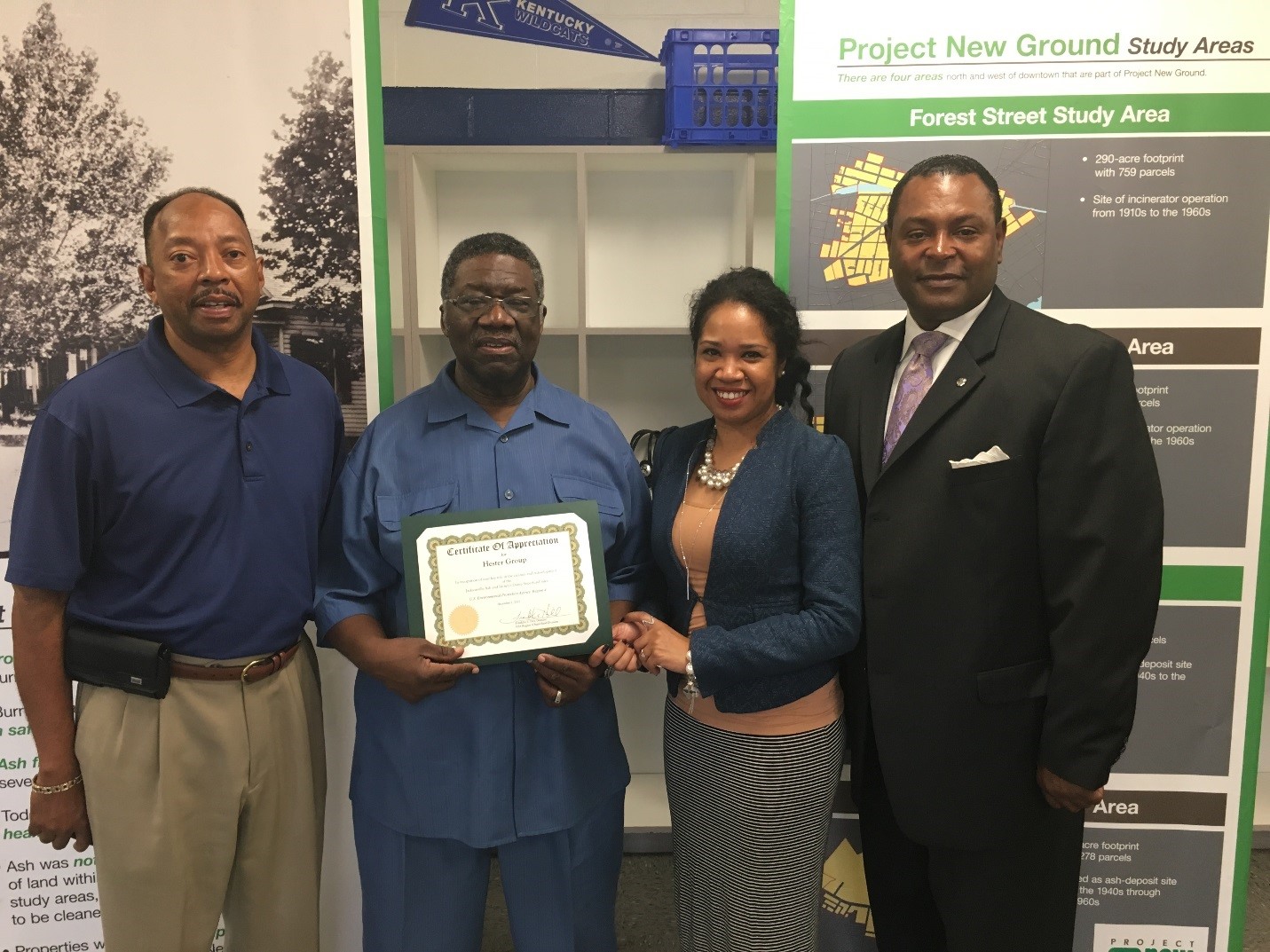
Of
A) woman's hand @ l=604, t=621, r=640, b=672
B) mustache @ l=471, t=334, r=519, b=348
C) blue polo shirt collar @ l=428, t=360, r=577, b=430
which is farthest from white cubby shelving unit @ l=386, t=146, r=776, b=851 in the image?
woman's hand @ l=604, t=621, r=640, b=672

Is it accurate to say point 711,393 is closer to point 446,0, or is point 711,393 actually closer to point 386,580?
point 386,580

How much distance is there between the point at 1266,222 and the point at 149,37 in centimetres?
263

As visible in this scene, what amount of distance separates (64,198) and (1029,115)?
226 centimetres

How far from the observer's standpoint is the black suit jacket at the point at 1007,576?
4.91ft

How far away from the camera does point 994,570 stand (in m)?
1.57

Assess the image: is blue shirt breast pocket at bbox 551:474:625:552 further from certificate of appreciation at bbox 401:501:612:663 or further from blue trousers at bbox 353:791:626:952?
blue trousers at bbox 353:791:626:952

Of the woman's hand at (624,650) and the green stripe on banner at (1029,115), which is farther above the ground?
the green stripe on banner at (1029,115)

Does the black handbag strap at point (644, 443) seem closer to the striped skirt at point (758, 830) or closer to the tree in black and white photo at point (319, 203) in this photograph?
the tree in black and white photo at point (319, 203)

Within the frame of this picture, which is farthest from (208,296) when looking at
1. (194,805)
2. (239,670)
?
(194,805)

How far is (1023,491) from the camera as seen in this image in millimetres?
1544

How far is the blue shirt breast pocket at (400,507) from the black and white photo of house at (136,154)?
66cm

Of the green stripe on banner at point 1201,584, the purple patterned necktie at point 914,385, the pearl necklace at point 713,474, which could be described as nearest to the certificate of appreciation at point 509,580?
the pearl necklace at point 713,474

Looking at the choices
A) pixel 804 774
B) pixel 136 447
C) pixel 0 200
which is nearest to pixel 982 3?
pixel 804 774

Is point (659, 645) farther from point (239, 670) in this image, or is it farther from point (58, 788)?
point (58, 788)
